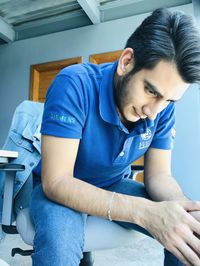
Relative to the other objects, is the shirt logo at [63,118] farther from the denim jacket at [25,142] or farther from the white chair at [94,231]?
the denim jacket at [25,142]

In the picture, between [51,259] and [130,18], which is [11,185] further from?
[130,18]

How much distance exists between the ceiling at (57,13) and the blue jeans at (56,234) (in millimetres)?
2415

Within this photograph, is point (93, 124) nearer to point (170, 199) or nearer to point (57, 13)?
point (170, 199)

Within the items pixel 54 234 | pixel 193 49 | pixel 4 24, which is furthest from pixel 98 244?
pixel 4 24

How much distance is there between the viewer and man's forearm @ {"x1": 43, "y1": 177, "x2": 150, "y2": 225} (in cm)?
61

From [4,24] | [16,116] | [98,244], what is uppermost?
[4,24]

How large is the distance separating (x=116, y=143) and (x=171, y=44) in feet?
0.97

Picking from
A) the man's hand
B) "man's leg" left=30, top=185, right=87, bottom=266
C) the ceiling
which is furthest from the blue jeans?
the ceiling

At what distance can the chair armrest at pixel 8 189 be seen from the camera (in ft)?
2.68

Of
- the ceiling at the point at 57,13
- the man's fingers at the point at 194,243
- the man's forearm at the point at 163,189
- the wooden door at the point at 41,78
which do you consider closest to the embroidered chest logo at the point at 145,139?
the man's forearm at the point at 163,189

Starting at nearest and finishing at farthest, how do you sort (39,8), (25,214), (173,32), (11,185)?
(173,32)
(25,214)
(11,185)
(39,8)

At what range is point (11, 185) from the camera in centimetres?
86

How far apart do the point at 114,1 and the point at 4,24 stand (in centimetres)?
134

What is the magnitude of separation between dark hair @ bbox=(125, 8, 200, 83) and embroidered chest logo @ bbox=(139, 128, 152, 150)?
0.20 m
